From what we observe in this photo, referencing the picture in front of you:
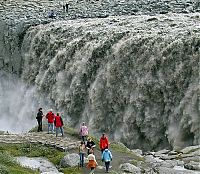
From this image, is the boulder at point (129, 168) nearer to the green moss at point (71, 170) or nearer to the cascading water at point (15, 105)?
the green moss at point (71, 170)

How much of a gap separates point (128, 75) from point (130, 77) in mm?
394

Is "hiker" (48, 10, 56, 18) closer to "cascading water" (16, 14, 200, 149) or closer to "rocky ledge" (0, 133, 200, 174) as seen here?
"cascading water" (16, 14, 200, 149)

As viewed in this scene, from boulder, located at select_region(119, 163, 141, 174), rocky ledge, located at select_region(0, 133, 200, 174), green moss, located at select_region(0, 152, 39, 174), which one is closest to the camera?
green moss, located at select_region(0, 152, 39, 174)

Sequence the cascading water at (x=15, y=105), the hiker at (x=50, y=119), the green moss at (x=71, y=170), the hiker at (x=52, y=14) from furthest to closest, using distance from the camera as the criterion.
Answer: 1. the hiker at (x=52, y=14)
2. the cascading water at (x=15, y=105)
3. the hiker at (x=50, y=119)
4. the green moss at (x=71, y=170)

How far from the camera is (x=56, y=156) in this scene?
26.7 metres

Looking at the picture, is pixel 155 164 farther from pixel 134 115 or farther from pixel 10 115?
pixel 10 115

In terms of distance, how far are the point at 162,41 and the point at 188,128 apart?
708 cm

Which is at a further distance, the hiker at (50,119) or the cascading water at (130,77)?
the cascading water at (130,77)

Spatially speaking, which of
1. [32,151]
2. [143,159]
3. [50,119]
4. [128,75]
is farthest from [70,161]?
[128,75]

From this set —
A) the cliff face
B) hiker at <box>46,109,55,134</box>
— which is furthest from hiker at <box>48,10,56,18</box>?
hiker at <box>46,109,55,134</box>

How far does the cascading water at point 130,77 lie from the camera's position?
33.7 metres

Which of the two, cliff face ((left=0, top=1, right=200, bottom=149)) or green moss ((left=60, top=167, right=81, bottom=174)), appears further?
cliff face ((left=0, top=1, right=200, bottom=149))

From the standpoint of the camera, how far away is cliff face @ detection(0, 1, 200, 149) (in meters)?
33.8

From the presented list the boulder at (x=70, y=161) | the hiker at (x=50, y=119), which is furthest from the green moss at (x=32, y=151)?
the hiker at (x=50, y=119)
